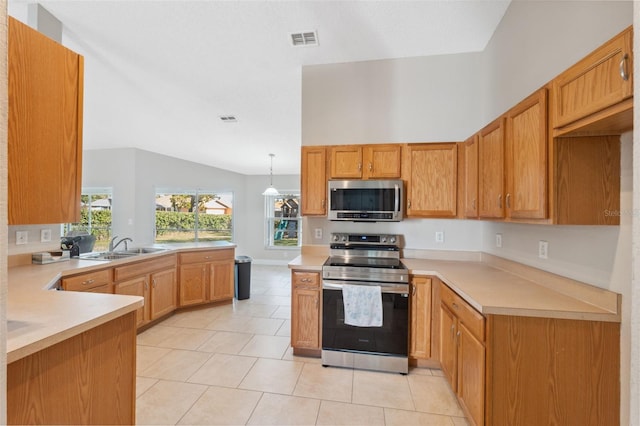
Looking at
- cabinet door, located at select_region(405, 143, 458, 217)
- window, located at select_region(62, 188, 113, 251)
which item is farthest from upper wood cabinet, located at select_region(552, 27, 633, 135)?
window, located at select_region(62, 188, 113, 251)

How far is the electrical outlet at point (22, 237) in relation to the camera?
7.80 feet

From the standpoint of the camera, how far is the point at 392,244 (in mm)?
3062

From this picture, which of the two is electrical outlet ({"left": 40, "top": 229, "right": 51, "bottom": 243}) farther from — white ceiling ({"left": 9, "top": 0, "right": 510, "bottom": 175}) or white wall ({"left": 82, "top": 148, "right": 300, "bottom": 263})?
white wall ({"left": 82, "top": 148, "right": 300, "bottom": 263})

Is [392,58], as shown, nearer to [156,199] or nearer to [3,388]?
Result: [3,388]

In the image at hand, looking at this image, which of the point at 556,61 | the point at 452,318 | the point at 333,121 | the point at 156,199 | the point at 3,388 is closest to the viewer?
the point at 3,388

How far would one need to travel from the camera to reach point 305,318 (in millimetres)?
2727

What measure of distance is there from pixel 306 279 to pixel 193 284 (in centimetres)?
207

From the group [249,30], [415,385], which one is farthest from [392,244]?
[249,30]

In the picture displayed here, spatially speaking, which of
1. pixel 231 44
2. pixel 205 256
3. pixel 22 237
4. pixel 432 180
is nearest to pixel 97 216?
pixel 205 256

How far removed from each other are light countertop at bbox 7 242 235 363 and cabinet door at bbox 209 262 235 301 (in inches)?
88.1

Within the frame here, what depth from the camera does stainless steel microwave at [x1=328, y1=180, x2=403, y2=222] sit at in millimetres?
2836

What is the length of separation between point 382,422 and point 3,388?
204 cm

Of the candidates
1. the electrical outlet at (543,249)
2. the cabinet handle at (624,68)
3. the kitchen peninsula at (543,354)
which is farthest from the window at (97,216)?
the cabinet handle at (624,68)

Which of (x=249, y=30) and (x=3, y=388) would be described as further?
(x=249, y=30)
